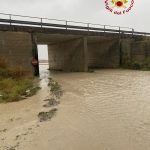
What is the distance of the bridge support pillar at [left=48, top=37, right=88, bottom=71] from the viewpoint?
21.1m

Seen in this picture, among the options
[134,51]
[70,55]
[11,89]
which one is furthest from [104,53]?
[11,89]

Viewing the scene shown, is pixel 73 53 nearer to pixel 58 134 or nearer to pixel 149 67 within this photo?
pixel 149 67

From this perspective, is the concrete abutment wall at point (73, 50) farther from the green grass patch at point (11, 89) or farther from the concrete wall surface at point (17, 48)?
the green grass patch at point (11, 89)

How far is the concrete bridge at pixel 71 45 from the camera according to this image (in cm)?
1647

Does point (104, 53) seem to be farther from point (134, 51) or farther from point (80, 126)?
point (80, 126)

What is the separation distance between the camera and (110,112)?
6.58 metres

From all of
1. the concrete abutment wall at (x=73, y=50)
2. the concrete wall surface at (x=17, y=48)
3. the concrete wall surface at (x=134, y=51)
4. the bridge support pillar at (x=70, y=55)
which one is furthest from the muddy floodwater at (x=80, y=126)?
the concrete wall surface at (x=134, y=51)

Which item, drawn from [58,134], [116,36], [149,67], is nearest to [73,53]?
[116,36]

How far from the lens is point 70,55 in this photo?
23.1 metres

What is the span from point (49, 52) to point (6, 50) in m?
12.9

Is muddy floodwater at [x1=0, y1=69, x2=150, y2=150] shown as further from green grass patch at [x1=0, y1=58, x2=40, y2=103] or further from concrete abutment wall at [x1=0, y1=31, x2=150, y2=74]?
concrete abutment wall at [x1=0, y1=31, x2=150, y2=74]

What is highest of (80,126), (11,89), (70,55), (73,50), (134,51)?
(73,50)

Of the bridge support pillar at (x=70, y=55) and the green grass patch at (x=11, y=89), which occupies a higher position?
the bridge support pillar at (x=70, y=55)

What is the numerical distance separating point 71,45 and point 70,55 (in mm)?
1072
